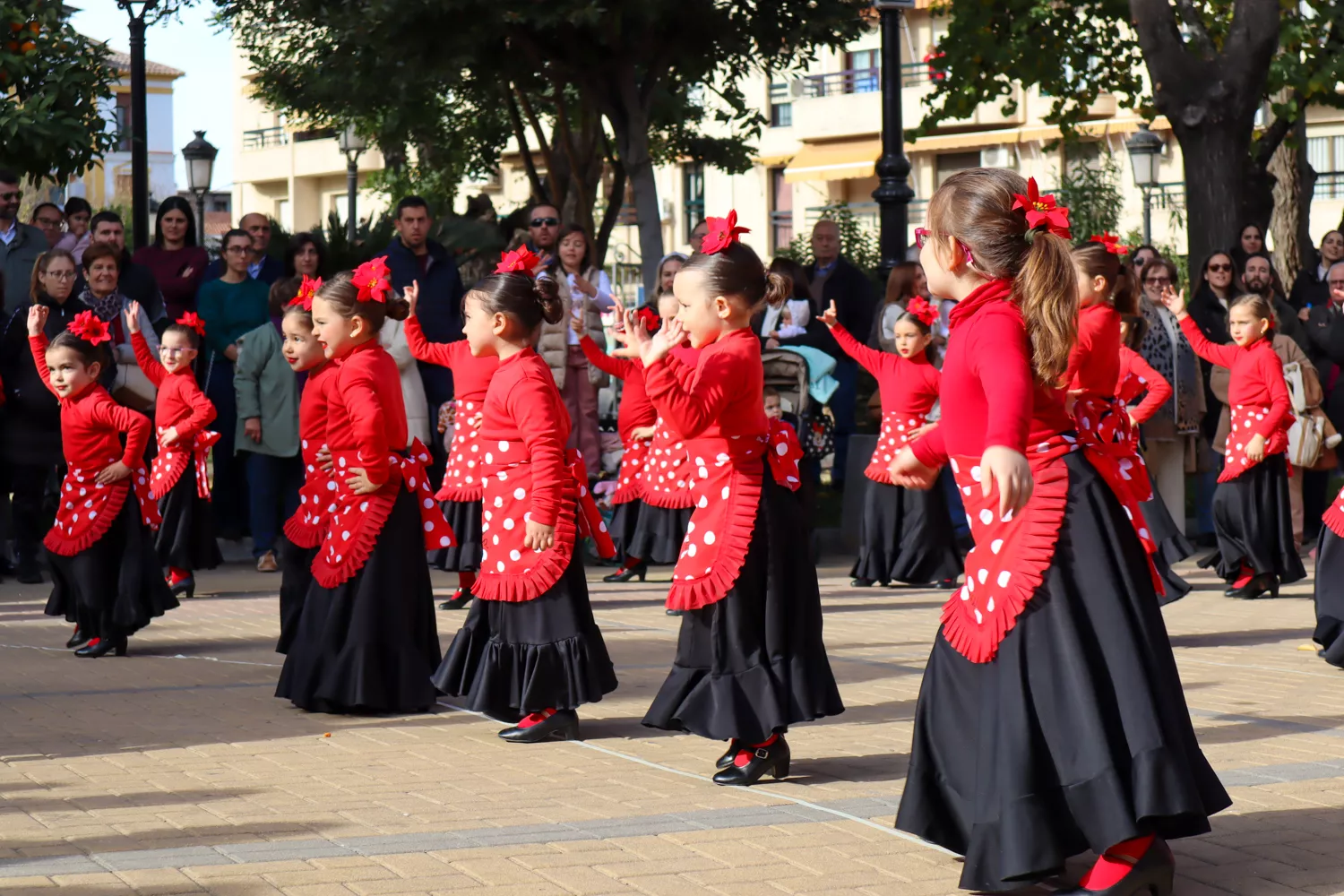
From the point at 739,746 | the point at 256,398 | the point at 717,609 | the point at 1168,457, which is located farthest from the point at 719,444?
the point at 1168,457

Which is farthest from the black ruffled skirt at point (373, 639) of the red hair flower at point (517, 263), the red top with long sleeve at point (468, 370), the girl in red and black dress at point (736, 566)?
the red top with long sleeve at point (468, 370)

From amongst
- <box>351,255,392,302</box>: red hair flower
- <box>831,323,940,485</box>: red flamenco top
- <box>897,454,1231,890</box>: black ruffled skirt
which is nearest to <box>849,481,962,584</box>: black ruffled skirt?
<box>831,323,940,485</box>: red flamenco top

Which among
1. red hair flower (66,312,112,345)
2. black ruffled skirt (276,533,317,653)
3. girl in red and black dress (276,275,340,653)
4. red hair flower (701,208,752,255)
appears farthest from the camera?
red hair flower (66,312,112,345)

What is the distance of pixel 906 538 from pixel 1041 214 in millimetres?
7843

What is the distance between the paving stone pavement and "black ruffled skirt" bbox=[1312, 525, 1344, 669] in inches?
5.3

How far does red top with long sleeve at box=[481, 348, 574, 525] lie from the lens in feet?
22.8

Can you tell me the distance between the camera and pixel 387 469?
7.82 meters

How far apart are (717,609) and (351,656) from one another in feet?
6.36

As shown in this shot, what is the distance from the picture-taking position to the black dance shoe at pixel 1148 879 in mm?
4656

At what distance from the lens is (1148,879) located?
4.69 meters

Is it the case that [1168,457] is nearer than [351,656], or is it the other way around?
[351,656]

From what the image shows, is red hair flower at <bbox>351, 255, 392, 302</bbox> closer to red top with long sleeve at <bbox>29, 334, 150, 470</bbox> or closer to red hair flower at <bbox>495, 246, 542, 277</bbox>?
red hair flower at <bbox>495, 246, 542, 277</bbox>

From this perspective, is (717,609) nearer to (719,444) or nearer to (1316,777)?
(719,444)

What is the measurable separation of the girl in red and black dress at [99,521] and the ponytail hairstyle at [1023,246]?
17.6ft
